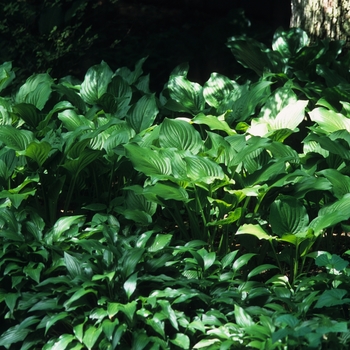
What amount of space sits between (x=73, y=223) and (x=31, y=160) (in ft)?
1.80

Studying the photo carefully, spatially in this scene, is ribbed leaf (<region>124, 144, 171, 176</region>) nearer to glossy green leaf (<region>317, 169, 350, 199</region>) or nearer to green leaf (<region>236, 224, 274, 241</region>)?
green leaf (<region>236, 224, 274, 241</region>)

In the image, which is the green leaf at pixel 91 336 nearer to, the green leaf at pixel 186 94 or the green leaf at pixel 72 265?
the green leaf at pixel 72 265

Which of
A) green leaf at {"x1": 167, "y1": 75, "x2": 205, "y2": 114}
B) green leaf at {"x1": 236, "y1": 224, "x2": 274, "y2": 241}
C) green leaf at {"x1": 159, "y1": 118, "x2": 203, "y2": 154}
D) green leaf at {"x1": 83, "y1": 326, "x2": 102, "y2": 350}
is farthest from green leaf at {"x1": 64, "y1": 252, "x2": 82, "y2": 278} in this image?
green leaf at {"x1": 167, "y1": 75, "x2": 205, "y2": 114}

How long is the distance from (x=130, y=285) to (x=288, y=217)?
1020 millimetres

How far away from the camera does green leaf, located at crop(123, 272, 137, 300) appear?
327cm

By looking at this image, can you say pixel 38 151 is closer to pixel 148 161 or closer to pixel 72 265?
pixel 148 161

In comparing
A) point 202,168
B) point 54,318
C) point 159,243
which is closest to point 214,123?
point 202,168

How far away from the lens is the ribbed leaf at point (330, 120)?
4352 millimetres

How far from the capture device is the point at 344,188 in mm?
3867

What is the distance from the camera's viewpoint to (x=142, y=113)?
4.78 metres

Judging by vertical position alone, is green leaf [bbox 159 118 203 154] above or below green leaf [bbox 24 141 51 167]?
below

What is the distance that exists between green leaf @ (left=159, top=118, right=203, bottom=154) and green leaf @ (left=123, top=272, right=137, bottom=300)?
3.69 ft

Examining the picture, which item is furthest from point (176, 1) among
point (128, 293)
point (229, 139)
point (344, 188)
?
point (128, 293)

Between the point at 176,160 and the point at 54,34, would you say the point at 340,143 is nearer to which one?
the point at 176,160
